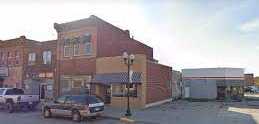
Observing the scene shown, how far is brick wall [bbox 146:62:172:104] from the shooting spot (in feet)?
79.8

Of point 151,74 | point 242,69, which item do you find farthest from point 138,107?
point 242,69

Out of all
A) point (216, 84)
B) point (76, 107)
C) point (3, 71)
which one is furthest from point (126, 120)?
point (3, 71)

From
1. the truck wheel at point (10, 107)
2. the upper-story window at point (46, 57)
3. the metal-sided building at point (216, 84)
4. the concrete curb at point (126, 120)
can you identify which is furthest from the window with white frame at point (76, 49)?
the metal-sided building at point (216, 84)

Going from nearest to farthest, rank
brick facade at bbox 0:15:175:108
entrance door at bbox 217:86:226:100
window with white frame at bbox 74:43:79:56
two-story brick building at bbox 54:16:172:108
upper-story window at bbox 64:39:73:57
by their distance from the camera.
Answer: two-story brick building at bbox 54:16:172:108 < brick facade at bbox 0:15:175:108 < window with white frame at bbox 74:43:79:56 < upper-story window at bbox 64:39:73:57 < entrance door at bbox 217:86:226:100

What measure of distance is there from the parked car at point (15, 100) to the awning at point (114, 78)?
5503 mm

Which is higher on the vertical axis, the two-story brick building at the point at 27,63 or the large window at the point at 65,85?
the two-story brick building at the point at 27,63

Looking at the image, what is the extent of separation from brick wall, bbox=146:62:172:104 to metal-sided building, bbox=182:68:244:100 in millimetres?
8453

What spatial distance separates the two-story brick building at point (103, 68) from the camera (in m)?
23.8

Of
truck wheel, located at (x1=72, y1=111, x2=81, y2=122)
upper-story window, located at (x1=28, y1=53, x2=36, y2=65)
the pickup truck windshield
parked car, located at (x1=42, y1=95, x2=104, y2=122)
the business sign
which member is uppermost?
upper-story window, located at (x1=28, y1=53, x2=36, y2=65)

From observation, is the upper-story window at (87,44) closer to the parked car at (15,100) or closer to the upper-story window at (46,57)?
the upper-story window at (46,57)

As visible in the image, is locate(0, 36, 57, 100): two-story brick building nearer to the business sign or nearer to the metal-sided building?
the business sign

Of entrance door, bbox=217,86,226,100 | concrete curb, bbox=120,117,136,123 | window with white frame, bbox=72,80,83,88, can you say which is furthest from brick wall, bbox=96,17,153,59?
entrance door, bbox=217,86,226,100

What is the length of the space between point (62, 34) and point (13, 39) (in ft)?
30.0

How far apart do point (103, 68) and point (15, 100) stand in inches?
308
